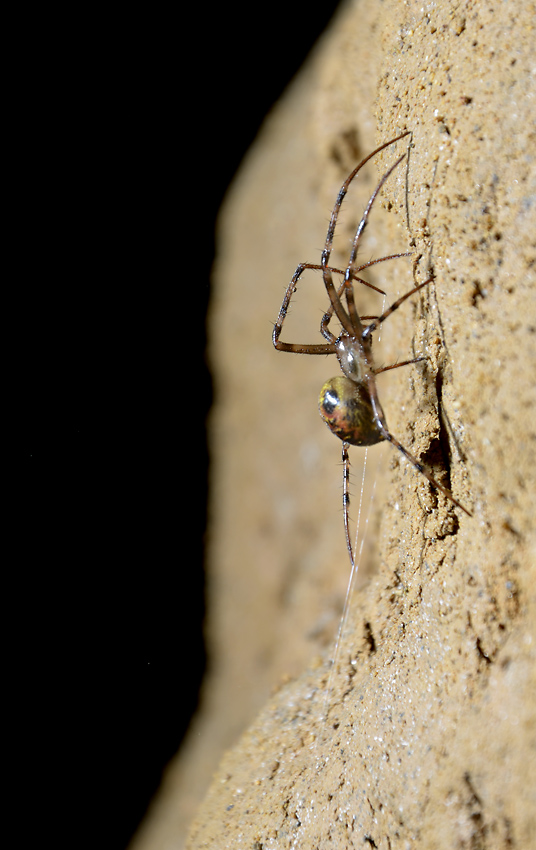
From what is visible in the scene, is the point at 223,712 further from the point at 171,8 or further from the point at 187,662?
the point at 171,8

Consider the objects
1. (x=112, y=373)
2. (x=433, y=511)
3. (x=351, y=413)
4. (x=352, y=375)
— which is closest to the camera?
(x=433, y=511)

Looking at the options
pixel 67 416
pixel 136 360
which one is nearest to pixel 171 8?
pixel 136 360

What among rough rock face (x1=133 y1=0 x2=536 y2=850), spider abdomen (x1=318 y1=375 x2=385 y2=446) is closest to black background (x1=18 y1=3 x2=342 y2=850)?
rough rock face (x1=133 y1=0 x2=536 y2=850)

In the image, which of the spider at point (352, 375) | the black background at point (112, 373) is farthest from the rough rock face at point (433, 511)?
the black background at point (112, 373)

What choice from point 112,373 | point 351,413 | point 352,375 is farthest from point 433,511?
point 112,373

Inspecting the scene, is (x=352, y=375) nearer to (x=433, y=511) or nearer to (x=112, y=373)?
(x=433, y=511)

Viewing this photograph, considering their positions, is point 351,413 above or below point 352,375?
below

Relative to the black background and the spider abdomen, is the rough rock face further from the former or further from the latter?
the black background

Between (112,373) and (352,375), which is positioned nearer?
(352,375)
